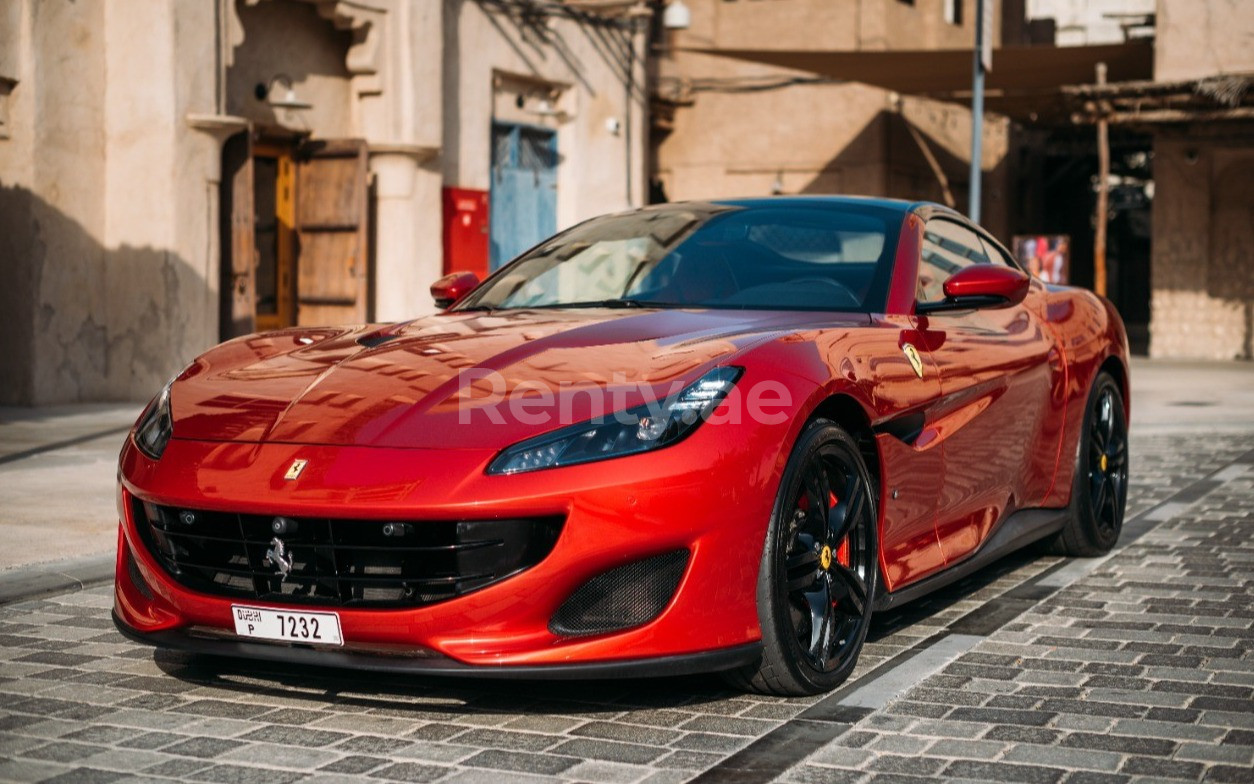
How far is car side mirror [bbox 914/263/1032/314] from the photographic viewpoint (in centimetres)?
561

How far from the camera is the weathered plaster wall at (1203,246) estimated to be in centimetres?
2588

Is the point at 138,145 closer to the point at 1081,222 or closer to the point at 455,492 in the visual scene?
the point at 455,492

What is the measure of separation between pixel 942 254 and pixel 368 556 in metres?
2.87

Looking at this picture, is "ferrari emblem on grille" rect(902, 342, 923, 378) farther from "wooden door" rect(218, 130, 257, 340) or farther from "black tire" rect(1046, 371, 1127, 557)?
"wooden door" rect(218, 130, 257, 340)

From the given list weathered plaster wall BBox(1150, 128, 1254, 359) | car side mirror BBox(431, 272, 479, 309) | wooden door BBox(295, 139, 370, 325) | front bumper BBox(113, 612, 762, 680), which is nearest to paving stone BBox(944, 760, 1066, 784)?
front bumper BBox(113, 612, 762, 680)

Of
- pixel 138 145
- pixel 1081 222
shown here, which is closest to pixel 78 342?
pixel 138 145

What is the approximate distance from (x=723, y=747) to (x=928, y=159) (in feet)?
82.1

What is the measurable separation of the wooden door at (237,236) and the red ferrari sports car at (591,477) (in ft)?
34.2

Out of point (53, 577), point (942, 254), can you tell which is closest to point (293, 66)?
point (53, 577)

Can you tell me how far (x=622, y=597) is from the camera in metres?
4.21

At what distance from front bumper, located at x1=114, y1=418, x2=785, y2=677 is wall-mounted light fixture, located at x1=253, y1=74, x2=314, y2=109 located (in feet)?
43.0

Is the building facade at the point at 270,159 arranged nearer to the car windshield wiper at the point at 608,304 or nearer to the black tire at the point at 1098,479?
the black tire at the point at 1098,479

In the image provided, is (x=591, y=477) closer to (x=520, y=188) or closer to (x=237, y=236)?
(x=237, y=236)

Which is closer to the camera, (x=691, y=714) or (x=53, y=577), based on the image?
(x=691, y=714)
